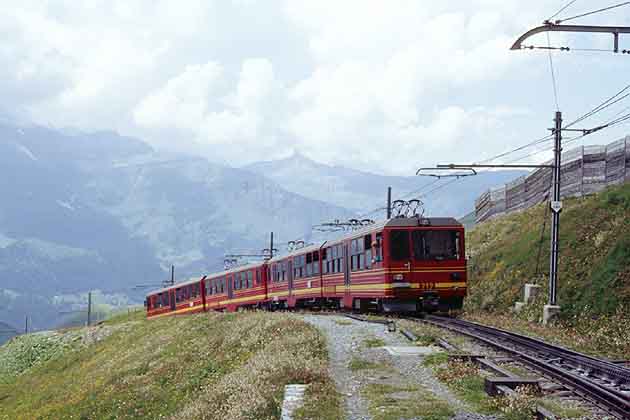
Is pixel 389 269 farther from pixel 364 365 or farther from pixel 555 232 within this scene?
pixel 364 365

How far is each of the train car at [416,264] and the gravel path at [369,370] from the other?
486cm

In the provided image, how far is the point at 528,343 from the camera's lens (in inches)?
679

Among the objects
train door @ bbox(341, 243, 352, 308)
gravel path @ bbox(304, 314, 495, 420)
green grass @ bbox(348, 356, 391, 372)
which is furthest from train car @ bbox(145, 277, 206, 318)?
green grass @ bbox(348, 356, 391, 372)

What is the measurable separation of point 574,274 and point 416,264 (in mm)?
5247

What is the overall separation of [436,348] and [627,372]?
15.0ft

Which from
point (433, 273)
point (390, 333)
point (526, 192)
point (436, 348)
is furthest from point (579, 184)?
point (436, 348)

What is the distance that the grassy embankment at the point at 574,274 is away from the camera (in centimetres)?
2088

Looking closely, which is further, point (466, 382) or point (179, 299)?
point (179, 299)

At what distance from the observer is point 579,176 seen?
1453 inches

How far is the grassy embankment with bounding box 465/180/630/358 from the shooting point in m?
20.9

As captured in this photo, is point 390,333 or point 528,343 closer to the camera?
point 528,343

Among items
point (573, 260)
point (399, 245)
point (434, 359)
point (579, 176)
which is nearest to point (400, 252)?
point (399, 245)

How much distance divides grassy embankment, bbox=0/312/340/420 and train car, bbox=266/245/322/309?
5.07m

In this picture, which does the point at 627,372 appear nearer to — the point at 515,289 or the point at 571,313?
the point at 571,313
